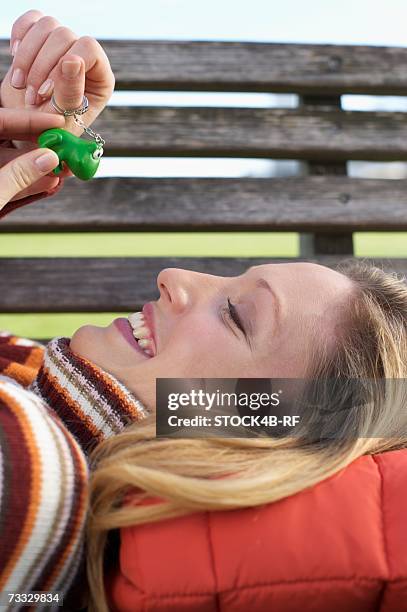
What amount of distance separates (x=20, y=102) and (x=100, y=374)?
760 millimetres

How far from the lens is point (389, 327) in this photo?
141 centimetres

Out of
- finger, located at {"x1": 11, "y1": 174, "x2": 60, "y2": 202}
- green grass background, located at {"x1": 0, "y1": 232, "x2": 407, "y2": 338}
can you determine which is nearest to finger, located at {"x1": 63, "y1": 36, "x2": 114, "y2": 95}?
finger, located at {"x1": 11, "y1": 174, "x2": 60, "y2": 202}

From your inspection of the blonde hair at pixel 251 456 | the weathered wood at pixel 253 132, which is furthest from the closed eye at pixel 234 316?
the weathered wood at pixel 253 132

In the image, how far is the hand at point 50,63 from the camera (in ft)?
4.72

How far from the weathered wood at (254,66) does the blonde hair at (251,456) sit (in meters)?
1.30

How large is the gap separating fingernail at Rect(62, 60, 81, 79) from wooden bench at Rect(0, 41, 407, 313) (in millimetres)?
981

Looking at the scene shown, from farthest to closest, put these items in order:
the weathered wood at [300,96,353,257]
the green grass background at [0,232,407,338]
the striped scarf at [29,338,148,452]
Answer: the green grass background at [0,232,407,338]
the weathered wood at [300,96,353,257]
the striped scarf at [29,338,148,452]

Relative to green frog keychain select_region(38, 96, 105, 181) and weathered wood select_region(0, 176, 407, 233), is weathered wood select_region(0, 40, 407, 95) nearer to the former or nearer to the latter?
weathered wood select_region(0, 176, 407, 233)

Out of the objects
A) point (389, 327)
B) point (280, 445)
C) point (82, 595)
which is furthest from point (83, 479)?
point (389, 327)

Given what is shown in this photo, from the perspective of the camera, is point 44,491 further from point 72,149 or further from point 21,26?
point 21,26

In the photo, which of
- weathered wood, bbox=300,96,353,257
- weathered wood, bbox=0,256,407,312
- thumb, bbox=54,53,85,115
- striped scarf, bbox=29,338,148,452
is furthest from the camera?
weathered wood, bbox=300,96,353,257

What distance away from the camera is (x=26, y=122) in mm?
1484

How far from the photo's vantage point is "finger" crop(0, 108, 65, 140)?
1.48m

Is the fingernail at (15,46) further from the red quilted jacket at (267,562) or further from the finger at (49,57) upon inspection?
the red quilted jacket at (267,562)
